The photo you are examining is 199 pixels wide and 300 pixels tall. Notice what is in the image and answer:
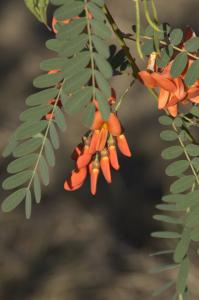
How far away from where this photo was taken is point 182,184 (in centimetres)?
114

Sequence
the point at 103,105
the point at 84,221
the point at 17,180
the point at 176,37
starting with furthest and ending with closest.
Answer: the point at 84,221 → the point at 17,180 → the point at 176,37 → the point at 103,105

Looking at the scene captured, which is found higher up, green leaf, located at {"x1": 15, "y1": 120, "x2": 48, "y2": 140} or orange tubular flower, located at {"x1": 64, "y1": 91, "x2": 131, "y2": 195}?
green leaf, located at {"x1": 15, "y1": 120, "x2": 48, "y2": 140}

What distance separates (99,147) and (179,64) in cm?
14

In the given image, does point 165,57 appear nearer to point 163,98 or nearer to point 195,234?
point 163,98

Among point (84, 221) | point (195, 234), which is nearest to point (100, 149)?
point (195, 234)

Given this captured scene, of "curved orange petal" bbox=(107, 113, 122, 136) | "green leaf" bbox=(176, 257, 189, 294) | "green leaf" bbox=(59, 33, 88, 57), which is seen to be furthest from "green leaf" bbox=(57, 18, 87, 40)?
"green leaf" bbox=(176, 257, 189, 294)

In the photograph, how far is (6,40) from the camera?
12.2 ft

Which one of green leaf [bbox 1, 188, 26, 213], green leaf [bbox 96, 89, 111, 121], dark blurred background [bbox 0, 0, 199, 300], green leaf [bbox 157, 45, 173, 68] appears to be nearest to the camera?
green leaf [bbox 96, 89, 111, 121]

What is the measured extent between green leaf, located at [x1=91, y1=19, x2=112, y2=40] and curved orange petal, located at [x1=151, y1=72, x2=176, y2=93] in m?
0.08

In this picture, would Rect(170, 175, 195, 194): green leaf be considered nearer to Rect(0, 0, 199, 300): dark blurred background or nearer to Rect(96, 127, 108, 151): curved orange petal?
Rect(96, 127, 108, 151): curved orange petal

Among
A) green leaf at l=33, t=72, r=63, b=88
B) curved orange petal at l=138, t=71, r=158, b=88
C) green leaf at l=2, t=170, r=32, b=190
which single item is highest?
green leaf at l=33, t=72, r=63, b=88

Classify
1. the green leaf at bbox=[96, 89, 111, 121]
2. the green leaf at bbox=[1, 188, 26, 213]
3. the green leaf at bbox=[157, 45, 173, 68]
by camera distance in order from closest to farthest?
the green leaf at bbox=[96, 89, 111, 121] → the green leaf at bbox=[157, 45, 173, 68] → the green leaf at bbox=[1, 188, 26, 213]

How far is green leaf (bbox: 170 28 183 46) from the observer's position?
0.97 meters

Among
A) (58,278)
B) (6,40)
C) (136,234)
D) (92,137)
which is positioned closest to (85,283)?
(58,278)
